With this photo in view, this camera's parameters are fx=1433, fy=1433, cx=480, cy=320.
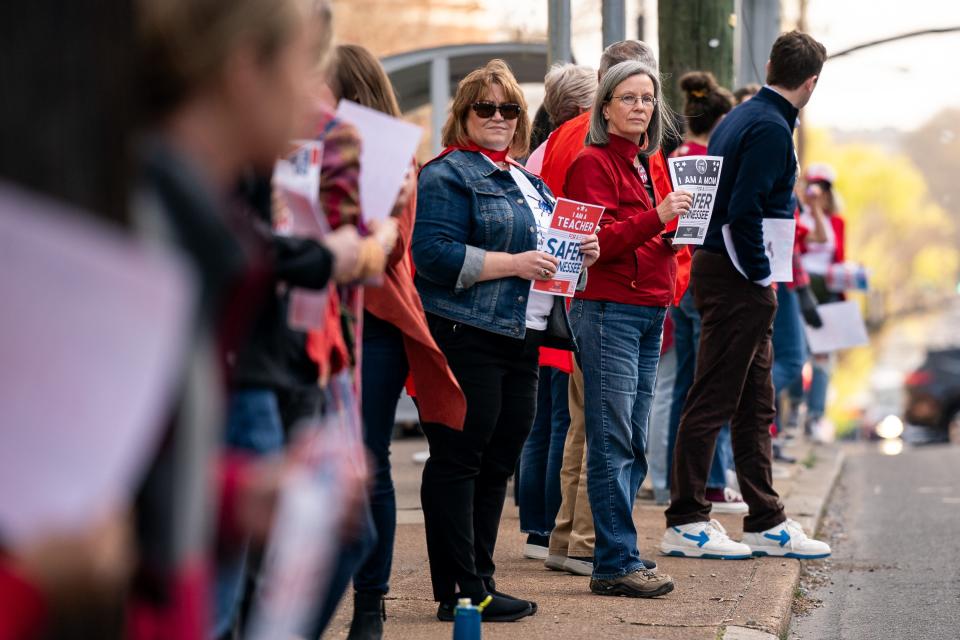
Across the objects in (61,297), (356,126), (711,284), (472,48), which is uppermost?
(472,48)

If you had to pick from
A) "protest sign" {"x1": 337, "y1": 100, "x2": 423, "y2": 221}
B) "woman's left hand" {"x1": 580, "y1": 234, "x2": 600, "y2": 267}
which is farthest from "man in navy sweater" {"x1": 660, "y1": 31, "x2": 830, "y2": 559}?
"protest sign" {"x1": 337, "y1": 100, "x2": 423, "y2": 221}

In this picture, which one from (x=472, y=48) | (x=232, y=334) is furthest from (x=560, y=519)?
(x=472, y=48)

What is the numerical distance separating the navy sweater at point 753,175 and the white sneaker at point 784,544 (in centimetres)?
114

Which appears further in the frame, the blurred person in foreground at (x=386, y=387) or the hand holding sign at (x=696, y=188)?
the hand holding sign at (x=696, y=188)

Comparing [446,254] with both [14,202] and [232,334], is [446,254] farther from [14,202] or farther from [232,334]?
[14,202]

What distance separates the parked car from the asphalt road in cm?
1087

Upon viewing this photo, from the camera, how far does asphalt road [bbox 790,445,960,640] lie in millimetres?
5500

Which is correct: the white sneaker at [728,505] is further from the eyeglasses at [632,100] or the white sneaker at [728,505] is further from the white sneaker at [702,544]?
the eyeglasses at [632,100]

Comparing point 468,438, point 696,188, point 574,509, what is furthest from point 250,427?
point 574,509

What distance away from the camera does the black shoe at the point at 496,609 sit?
4.70 m

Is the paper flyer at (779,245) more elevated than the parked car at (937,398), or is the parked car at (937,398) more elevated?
the paper flyer at (779,245)

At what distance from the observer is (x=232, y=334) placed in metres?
1.76

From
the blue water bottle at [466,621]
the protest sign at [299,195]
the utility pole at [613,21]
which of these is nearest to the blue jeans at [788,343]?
the utility pole at [613,21]

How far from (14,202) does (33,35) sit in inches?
7.6
